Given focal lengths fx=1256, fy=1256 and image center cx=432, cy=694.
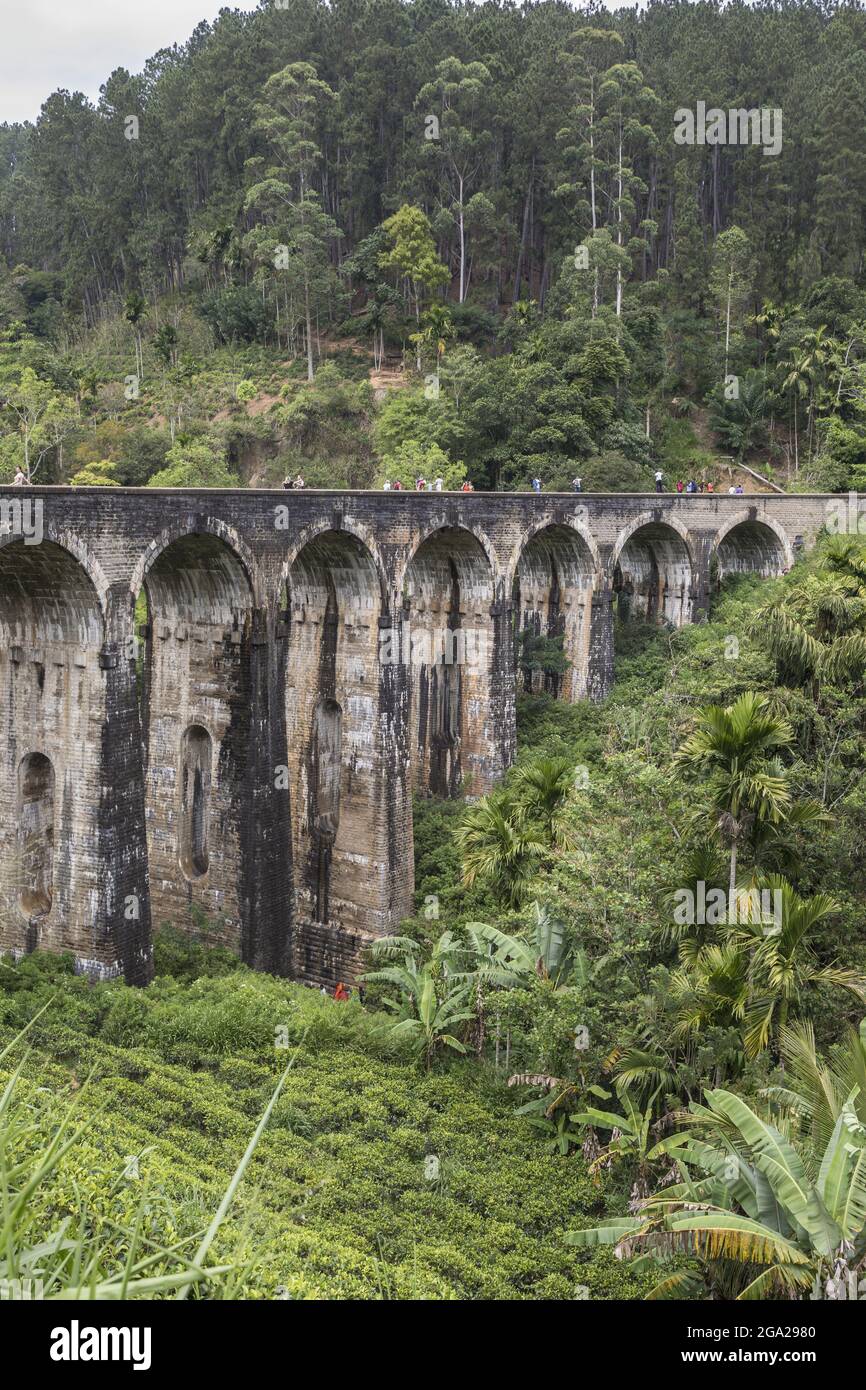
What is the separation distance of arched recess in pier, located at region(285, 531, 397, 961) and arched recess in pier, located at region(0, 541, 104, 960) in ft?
22.1

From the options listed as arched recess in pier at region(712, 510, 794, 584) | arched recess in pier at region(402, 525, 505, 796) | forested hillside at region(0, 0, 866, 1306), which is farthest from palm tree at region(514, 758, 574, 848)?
arched recess in pier at region(712, 510, 794, 584)

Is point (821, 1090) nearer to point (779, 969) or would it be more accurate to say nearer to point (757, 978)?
point (779, 969)

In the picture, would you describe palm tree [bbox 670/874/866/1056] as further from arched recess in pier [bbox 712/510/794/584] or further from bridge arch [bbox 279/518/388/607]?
arched recess in pier [bbox 712/510/794/584]

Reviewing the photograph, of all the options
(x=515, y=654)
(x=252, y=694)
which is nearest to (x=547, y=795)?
(x=252, y=694)

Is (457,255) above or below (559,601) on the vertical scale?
above

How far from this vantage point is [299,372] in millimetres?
58312

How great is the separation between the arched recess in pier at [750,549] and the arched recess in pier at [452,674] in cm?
1082

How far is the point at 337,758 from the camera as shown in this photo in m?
26.9

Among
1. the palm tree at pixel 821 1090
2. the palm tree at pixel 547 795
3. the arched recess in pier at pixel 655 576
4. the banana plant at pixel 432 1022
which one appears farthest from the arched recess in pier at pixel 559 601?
the palm tree at pixel 821 1090

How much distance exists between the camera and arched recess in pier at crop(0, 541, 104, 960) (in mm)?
19203

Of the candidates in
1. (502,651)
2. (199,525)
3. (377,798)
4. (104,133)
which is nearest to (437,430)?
(502,651)

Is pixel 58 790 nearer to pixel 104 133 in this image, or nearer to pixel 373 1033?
pixel 373 1033

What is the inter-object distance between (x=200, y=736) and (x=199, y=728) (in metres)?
0.20

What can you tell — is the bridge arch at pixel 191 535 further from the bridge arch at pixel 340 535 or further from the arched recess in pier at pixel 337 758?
the arched recess in pier at pixel 337 758
